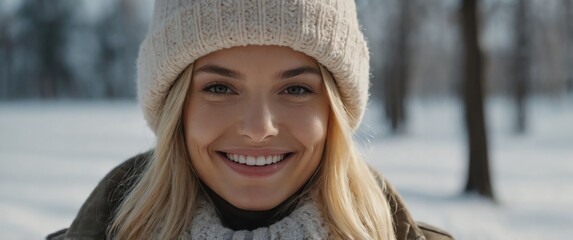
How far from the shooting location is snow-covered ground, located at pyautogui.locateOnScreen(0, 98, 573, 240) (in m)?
6.36

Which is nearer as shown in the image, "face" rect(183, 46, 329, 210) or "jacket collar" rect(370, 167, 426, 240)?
"face" rect(183, 46, 329, 210)

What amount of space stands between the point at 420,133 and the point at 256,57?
2143 cm

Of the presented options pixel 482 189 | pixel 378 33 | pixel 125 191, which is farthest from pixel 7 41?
pixel 125 191

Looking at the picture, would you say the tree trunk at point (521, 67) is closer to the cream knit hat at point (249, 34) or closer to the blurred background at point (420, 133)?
the blurred background at point (420, 133)

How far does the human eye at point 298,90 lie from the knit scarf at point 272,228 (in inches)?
14.3

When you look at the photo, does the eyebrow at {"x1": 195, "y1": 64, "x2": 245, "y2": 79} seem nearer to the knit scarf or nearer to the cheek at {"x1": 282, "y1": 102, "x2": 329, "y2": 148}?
the cheek at {"x1": 282, "y1": 102, "x2": 329, "y2": 148}

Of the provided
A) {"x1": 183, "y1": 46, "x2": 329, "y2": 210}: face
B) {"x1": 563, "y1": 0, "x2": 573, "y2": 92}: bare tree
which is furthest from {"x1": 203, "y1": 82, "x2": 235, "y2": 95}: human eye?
{"x1": 563, "y1": 0, "x2": 573, "y2": 92}: bare tree

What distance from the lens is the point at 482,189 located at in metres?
8.52

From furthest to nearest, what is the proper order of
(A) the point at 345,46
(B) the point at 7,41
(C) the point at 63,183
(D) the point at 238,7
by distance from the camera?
(B) the point at 7,41 → (C) the point at 63,183 → (A) the point at 345,46 → (D) the point at 238,7

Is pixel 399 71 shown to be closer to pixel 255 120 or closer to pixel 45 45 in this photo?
pixel 255 120

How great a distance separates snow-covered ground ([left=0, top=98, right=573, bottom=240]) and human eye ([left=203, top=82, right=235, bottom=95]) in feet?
1.85

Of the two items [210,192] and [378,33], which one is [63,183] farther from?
[378,33]

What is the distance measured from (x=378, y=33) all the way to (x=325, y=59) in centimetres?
2052

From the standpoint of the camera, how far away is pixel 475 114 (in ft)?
27.9
